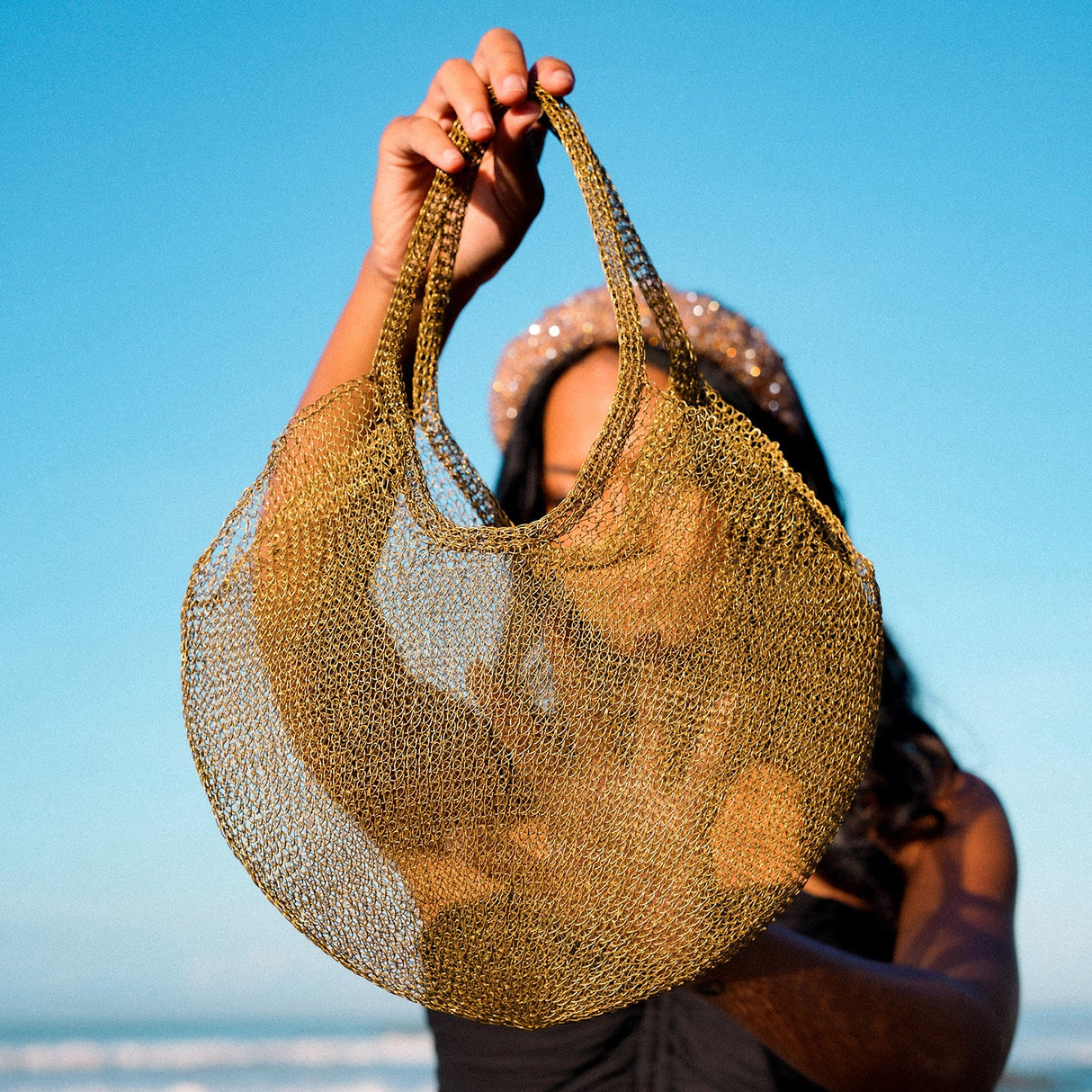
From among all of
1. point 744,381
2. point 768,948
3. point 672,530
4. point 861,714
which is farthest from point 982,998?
point 744,381

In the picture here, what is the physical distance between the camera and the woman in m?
0.75

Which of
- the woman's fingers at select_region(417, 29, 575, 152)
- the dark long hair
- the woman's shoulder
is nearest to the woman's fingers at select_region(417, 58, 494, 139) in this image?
the woman's fingers at select_region(417, 29, 575, 152)

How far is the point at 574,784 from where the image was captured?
64cm

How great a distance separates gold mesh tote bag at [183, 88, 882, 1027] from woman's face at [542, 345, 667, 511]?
13.6 inches

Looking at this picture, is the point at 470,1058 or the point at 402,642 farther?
the point at 470,1058

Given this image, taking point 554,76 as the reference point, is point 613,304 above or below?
below

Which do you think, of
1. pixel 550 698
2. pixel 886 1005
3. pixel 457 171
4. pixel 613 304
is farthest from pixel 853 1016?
pixel 457 171

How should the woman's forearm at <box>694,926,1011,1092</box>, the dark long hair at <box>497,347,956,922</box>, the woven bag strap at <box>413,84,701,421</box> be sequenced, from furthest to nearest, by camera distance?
the dark long hair at <box>497,347,956,922</box> → the woman's forearm at <box>694,926,1011,1092</box> → the woven bag strap at <box>413,84,701,421</box>

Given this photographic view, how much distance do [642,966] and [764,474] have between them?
0.30 m

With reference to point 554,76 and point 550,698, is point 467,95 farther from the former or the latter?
point 550,698

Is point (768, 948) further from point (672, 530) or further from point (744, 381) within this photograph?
point (744, 381)

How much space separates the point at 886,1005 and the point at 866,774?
0.41 meters

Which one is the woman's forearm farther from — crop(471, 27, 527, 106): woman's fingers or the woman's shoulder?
crop(471, 27, 527, 106): woman's fingers

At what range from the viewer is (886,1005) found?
80 centimetres
